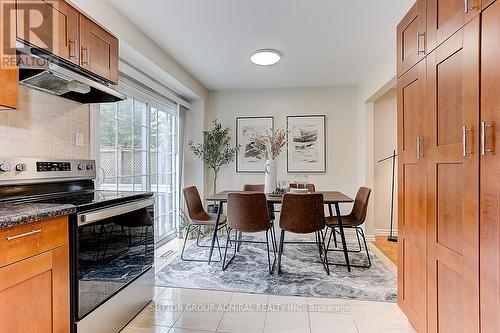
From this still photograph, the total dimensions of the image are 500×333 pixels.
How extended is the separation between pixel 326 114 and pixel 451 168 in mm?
3568

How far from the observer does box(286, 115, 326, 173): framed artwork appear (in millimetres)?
4867

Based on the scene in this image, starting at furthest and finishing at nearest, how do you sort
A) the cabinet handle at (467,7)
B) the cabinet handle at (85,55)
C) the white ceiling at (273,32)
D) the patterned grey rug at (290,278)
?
the patterned grey rug at (290,278), the white ceiling at (273,32), the cabinet handle at (85,55), the cabinet handle at (467,7)

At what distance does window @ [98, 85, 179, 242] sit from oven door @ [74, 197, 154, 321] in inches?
30.5

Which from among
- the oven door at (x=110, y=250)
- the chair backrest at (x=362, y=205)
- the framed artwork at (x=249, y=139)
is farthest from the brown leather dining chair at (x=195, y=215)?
the chair backrest at (x=362, y=205)

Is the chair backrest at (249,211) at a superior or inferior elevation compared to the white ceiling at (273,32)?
inferior

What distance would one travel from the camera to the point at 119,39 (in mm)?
2520

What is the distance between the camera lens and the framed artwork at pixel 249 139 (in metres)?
4.99

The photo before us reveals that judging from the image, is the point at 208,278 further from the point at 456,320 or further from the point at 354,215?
the point at 456,320

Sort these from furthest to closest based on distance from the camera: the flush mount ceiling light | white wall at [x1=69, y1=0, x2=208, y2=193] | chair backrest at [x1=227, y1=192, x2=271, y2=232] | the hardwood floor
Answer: the hardwood floor, the flush mount ceiling light, chair backrest at [x1=227, y1=192, x2=271, y2=232], white wall at [x1=69, y1=0, x2=208, y2=193]

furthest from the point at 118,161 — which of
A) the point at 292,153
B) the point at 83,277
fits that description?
the point at 292,153

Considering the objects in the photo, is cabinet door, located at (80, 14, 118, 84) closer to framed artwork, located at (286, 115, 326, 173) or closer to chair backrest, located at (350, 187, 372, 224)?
chair backrest, located at (350, 187, 372, 224)

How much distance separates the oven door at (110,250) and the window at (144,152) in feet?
2.54

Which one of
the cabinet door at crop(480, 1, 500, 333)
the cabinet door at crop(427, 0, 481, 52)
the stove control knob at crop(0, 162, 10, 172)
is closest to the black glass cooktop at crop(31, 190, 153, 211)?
the stove control knob at crop(0, 162, 10, 172)

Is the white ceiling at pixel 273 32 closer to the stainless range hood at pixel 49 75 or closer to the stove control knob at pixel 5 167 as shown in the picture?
the stainless range hood at pixel 49 75
